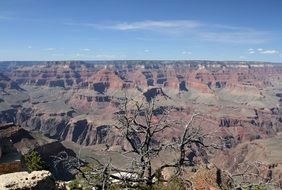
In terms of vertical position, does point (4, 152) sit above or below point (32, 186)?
below

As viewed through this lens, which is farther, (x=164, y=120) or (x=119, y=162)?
(x=119, y=162)

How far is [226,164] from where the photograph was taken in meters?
161

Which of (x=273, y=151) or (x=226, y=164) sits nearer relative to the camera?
(x=226, y=164)

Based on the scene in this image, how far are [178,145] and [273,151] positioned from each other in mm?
165085

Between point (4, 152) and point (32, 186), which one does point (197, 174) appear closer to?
point (4, 152)

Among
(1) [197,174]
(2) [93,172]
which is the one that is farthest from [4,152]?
(2) [93,172]

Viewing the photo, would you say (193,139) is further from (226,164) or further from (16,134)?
(226,164)

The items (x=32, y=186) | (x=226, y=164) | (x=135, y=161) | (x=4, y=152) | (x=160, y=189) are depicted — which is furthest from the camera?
(x=226, y=164)

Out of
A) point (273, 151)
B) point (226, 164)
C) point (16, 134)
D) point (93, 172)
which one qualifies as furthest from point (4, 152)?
point (273, 151)

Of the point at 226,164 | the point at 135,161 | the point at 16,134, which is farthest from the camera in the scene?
the point at 226,164

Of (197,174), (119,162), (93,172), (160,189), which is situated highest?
(93,172)

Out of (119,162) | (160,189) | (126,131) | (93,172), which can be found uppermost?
(126,131)

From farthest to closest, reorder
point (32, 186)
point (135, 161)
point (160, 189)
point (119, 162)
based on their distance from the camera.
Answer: point (119, 162) < point (160, 189) < point (135, 161) < point (32, 186)

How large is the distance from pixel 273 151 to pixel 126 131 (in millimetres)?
165418
